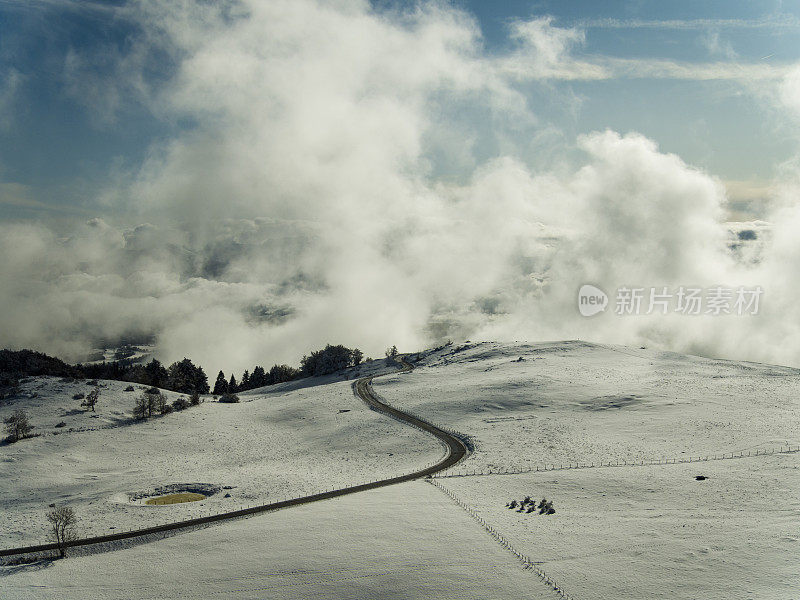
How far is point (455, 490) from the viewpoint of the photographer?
156ft

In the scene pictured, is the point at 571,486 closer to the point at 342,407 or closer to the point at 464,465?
the point at 464,465

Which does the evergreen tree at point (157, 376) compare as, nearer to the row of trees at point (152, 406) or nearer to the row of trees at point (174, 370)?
the row of trees at point (174, 370)

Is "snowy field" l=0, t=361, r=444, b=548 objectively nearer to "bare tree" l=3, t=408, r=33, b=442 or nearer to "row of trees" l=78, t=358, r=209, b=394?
"bare tree" l=3, t=408, r=33, b=442

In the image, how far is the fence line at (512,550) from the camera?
30.0 m

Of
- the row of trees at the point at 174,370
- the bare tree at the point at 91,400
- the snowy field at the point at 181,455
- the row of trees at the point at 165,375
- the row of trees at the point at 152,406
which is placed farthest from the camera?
the row of trees at the point at 165,375

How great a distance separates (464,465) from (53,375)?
10656 cm

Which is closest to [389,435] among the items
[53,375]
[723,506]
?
[723,506]

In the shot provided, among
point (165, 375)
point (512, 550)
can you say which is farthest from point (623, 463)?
point (165, 375)

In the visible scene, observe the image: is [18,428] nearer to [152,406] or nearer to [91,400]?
[91,400]

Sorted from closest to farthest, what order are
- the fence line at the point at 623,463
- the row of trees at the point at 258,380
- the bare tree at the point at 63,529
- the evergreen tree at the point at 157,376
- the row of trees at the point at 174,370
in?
the bare tree at the point at 63,529 → the fence line at the point at 623,463 → the row of trees at the point at 174,370 → the evergreen tree at the point at 157,376 → the row of trees at the point at 258,380

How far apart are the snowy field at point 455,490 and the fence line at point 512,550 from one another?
413 mm

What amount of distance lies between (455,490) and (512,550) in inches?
520

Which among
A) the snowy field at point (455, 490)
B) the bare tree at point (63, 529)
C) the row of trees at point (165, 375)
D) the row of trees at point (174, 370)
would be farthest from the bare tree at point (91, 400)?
the bare tree at point (63, 529)

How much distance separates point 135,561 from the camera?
1474 inches
